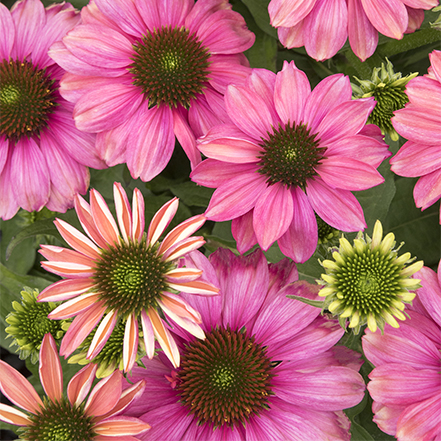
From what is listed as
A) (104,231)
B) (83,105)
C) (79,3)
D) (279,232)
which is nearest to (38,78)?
(83,105)

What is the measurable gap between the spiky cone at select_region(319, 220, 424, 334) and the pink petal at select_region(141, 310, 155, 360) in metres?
0.23

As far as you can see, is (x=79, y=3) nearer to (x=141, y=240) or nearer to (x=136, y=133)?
(x=136, y=133)

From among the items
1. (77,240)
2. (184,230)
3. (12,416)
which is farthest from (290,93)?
(12,416)

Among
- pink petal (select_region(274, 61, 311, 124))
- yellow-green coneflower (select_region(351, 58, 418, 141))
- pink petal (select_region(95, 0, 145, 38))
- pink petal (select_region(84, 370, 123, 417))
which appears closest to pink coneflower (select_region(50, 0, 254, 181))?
pink petal (select_region(95, 0, 145, 38))

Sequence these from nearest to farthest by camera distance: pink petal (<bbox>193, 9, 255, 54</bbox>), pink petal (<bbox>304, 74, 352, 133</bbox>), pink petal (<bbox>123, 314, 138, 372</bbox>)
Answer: pink petal (<bbox>123, 314, 138, 372</bbox>) < pink petal (<bbox>304, 74, 352, 133</bbox>) < pink petal (<bbox>193, 9, 255, 54</bbox>)

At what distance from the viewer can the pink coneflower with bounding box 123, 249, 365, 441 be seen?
27.8 inches

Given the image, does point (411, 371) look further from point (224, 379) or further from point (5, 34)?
point (5, 34)

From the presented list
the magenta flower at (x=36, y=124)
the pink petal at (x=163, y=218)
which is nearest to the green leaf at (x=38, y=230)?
the magenta flower at (x=36, y=124)

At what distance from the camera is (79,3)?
992 mm

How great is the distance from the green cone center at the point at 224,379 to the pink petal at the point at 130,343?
134mm

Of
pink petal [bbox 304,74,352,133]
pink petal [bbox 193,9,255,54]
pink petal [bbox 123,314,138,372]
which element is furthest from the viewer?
pink petal [bbox 193,9,255,54]

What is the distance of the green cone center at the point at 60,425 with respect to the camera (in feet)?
2.19

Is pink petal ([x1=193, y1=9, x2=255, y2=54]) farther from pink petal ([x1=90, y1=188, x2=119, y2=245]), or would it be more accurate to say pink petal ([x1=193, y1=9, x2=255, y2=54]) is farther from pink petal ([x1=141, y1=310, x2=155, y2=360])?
pink petal ([x1=141, y1=310, x2=155, y2=360])

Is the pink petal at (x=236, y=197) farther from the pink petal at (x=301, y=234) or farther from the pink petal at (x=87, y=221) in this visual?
the pink petal at (x=87, y=221)
